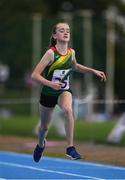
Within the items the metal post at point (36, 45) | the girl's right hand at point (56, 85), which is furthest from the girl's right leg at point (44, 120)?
the metal post at point (36, 45)

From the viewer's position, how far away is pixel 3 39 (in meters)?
45.7

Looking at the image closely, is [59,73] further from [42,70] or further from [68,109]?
[68,109]

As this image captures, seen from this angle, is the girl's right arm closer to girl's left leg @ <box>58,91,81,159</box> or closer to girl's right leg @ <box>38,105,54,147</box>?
girl's left leg @ <box>58,91,81,159</box>

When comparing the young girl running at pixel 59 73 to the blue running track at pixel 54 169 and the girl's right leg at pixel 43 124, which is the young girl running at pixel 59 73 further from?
the blue running track at pixel 54 169

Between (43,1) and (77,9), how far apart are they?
16.5 feet

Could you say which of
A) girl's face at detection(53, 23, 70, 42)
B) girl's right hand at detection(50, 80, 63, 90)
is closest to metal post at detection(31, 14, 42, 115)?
girl's face at detection(53, 23, 70, 42)

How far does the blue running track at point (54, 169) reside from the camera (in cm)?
1151

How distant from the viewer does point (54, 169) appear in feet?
42.1

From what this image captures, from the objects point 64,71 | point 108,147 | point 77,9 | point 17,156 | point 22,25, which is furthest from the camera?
point 77,9

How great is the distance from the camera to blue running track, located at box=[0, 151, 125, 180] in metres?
11.5

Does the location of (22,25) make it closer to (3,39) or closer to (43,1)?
(3,39)

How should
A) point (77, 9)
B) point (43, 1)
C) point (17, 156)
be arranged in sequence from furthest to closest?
point (77, 9) < point (43, 1) < point (17, 156)

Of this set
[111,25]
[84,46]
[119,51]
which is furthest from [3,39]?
[119,51]

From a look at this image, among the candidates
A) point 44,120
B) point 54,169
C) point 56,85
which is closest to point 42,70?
point 56,85
